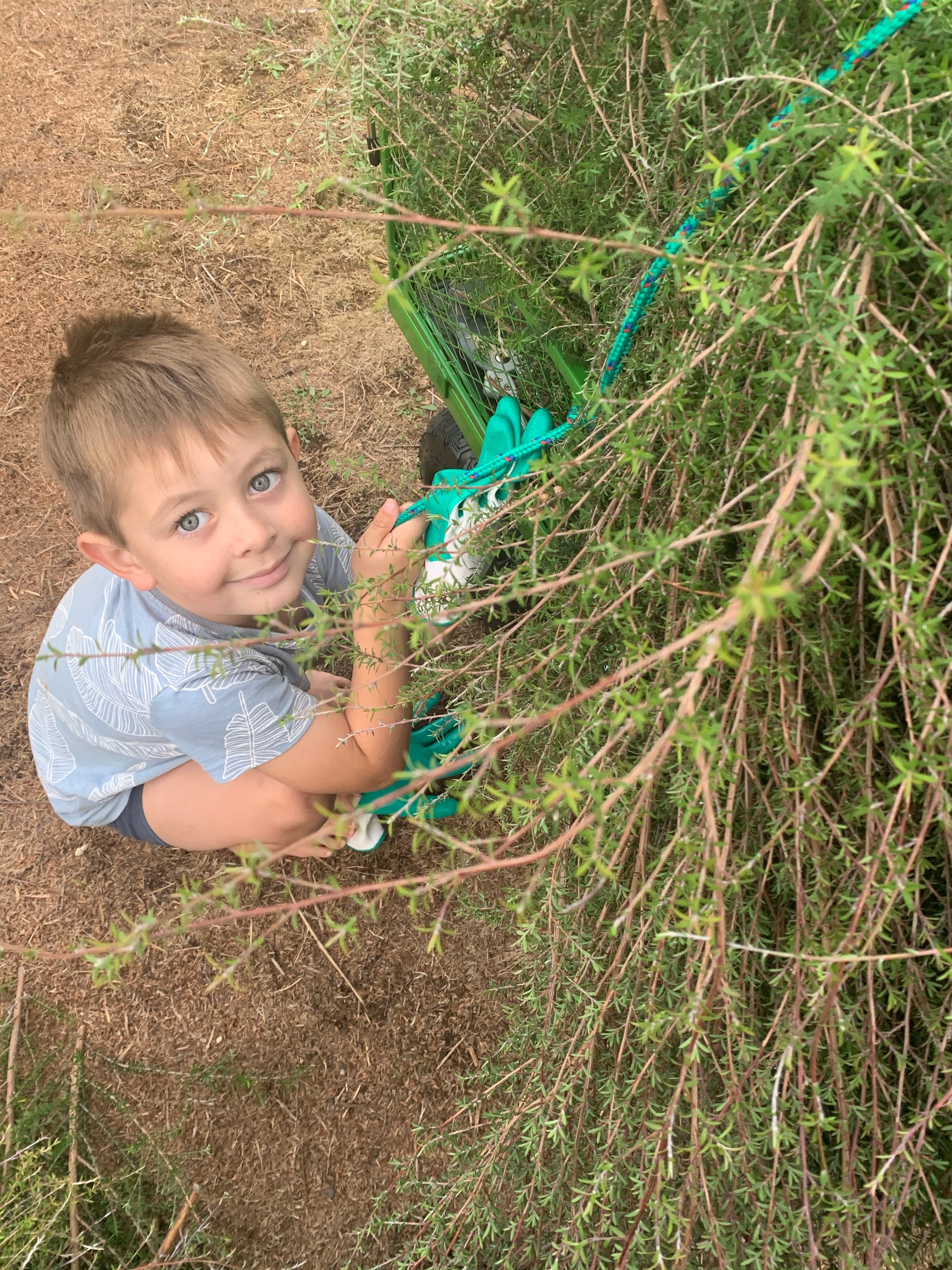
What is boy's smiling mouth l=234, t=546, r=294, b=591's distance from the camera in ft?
5.62

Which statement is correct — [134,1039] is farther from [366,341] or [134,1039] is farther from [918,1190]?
[366,341]

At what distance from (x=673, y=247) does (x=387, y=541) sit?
0.99 m

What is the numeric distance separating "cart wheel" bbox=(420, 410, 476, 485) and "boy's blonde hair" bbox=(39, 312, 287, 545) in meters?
0.52

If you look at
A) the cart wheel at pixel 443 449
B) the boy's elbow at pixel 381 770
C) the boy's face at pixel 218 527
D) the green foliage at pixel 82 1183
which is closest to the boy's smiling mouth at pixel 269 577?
the boy's face at pixel 218 527

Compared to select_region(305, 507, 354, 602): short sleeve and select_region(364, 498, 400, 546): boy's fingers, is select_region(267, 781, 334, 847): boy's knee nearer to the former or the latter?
select_region(305, 507, 354, 602): short sleeve

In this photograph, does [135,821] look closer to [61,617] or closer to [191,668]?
[61,617]

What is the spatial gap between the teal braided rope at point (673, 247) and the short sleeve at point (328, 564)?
1.25 ft

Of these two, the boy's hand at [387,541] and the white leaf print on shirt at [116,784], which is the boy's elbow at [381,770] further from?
the white leaf print on shirt at [116,784]

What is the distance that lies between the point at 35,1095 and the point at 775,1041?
5.49 feet

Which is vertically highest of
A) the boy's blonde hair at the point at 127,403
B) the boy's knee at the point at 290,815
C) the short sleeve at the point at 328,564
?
the boy's blonde hair at the point at 127,403

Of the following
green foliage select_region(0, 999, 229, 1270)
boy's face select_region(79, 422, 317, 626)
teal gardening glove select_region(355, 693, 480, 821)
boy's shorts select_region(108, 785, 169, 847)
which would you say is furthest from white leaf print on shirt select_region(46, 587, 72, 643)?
green foliage select_region(0, 999, 229, 1270)

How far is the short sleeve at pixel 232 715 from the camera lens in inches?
67.4

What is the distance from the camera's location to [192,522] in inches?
64.7

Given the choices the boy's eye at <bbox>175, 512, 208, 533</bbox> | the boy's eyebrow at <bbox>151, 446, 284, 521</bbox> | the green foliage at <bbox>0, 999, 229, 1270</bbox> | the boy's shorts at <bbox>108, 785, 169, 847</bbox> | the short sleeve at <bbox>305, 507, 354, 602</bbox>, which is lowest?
the green foliage at <bbox>0, 999, 229, 1270</bbox>
